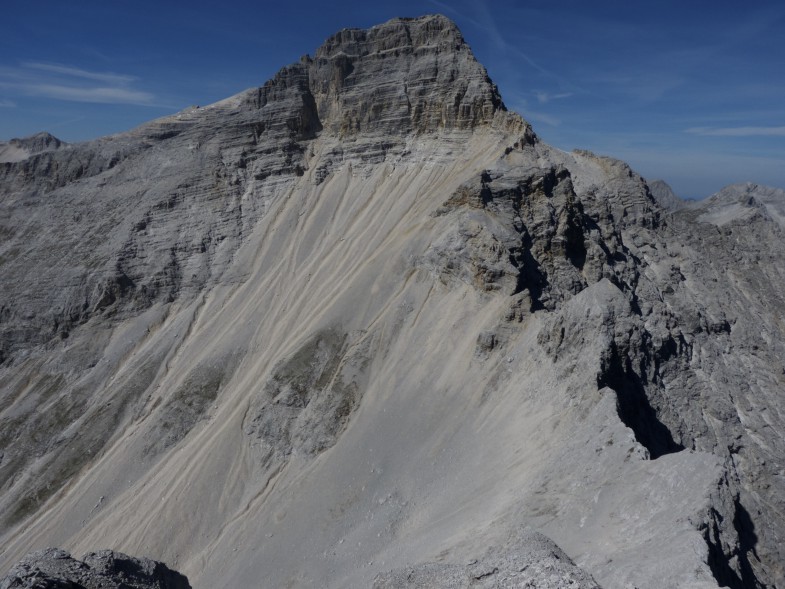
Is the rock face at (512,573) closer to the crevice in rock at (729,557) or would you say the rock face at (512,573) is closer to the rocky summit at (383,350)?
the rocky summit at (383,350)

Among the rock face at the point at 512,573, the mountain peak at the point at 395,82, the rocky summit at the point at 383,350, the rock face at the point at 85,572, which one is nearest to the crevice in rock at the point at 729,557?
the rocky summit at the point at 383,350

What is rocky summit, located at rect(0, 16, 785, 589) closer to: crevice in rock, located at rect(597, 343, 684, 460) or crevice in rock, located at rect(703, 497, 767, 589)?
crevice in rock, located at rect(703, 497, 767, 589)

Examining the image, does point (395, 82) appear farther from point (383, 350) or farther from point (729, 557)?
point (729, 557)

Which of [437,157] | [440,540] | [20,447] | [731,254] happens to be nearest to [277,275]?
[437,157]

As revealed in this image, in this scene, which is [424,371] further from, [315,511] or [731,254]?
[731,254]

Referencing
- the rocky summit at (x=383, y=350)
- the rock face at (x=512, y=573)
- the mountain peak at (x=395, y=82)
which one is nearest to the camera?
the rock face at (x=512, y=573)

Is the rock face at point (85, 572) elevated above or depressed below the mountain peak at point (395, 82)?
below

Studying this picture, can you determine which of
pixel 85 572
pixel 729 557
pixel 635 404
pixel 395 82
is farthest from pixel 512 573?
pixel 395 82
